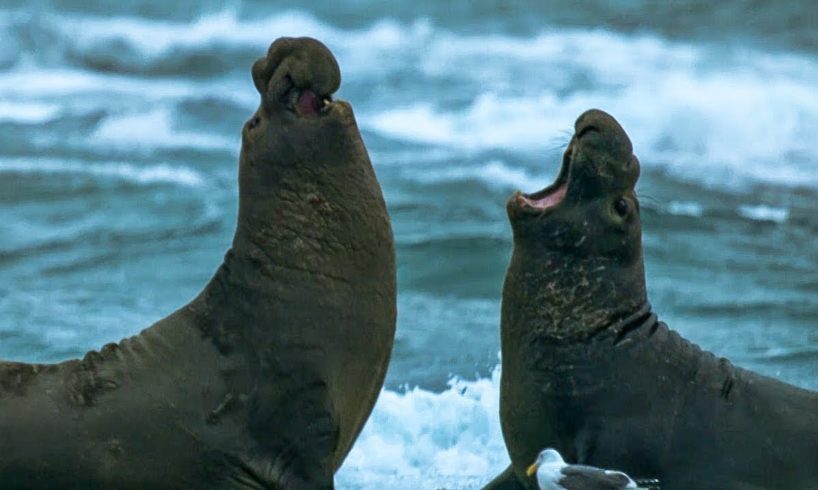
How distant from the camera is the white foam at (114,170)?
15219 mm

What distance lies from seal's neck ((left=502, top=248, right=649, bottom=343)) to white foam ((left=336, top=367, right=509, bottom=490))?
1.17 m

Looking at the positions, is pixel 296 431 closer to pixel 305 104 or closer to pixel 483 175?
pixel 305 104

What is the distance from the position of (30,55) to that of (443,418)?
16380mm

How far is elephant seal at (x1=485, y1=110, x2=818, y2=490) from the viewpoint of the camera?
5.67 m

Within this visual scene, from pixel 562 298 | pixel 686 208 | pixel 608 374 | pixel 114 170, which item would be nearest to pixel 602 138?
pixel 562 298

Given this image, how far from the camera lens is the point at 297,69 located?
5.82m

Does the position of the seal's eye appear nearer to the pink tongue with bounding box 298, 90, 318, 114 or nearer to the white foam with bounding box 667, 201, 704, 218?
the pink tongue with bounding box 298, 90, 318, 114

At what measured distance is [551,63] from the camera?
21.5 metres

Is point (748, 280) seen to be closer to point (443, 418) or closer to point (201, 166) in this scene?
point (443, 418)

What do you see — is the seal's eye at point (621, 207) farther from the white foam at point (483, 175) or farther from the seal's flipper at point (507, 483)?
the white foam at point (483, 175)

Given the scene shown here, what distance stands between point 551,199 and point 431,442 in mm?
1852

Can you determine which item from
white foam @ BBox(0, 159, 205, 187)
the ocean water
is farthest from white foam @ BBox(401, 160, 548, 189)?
white foam @ BBox(0, 159, 205, 187)

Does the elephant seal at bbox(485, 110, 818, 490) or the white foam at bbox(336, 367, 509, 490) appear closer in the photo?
the elephant seal at bbox(485, 110, 818, 490)

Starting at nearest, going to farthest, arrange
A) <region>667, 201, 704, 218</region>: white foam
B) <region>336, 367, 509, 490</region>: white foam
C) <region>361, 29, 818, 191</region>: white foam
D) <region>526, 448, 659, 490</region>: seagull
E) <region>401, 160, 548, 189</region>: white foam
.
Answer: <region>526, 448, 659, 490</region>: seagull < <region>336, 367, 509, 490</region>: white foam < <region>667, 201, 704, 218</region>: white foam < <region>401, 160, 548, 189</region>: white foam < <region>361, 29, 818, 191</region>: white foam
